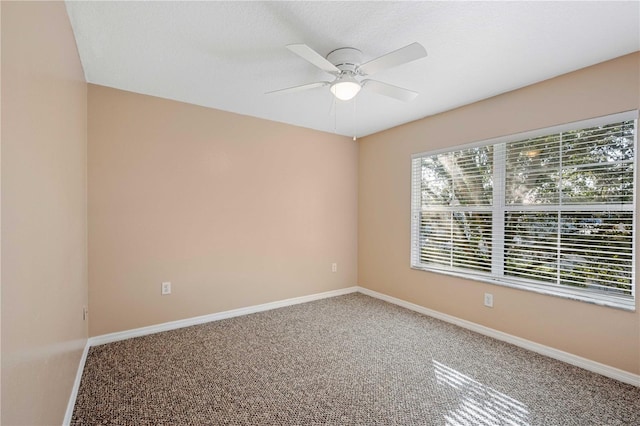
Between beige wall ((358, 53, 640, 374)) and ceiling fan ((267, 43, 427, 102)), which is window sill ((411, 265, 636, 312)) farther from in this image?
ceiling fan ((267, 43, 427, 102))

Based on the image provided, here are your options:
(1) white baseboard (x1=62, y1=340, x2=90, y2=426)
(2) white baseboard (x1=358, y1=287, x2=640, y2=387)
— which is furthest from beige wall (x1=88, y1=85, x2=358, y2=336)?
(2) white baseboard (x1=358, y1=287, x2=640, y2=387)

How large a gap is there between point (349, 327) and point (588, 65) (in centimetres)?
310

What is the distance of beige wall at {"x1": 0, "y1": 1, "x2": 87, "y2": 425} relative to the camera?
0.92 metres

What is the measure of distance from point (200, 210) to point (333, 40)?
220 centimetres

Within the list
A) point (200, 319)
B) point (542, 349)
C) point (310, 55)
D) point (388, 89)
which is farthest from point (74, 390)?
point (542, 349)

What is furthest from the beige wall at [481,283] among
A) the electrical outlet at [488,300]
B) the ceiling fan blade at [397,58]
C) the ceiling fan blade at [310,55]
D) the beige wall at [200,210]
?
the ceiling fan blade at [310,55]

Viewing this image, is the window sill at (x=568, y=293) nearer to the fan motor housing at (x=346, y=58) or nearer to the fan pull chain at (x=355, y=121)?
the fan pull chain at (x=355, y=121)

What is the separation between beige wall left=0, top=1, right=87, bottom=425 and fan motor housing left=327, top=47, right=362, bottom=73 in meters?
1.57

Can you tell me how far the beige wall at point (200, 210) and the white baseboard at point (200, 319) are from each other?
56 millimetres

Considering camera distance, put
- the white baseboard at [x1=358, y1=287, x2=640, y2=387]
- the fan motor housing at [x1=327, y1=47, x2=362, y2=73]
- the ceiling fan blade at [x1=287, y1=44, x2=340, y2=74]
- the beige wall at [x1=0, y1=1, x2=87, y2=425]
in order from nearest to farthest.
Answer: the beige wall at [x1=0, y1=1, x2=87, y2=425] < the ceiling fan blade at [x1=287, y1=44, x2=340, y2=74] < the fan motor housing at [x1=327, y1=47, x2=362, y2=73] < the white baseboard at [x1=358, y1=287, x2=640, y2=387]

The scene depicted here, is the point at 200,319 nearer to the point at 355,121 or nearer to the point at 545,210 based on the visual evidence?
the point at 355,121

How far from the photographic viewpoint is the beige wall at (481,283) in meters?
2.27

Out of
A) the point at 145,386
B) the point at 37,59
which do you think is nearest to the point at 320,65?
the point at 37,59

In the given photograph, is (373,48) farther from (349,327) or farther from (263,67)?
(349,327)
